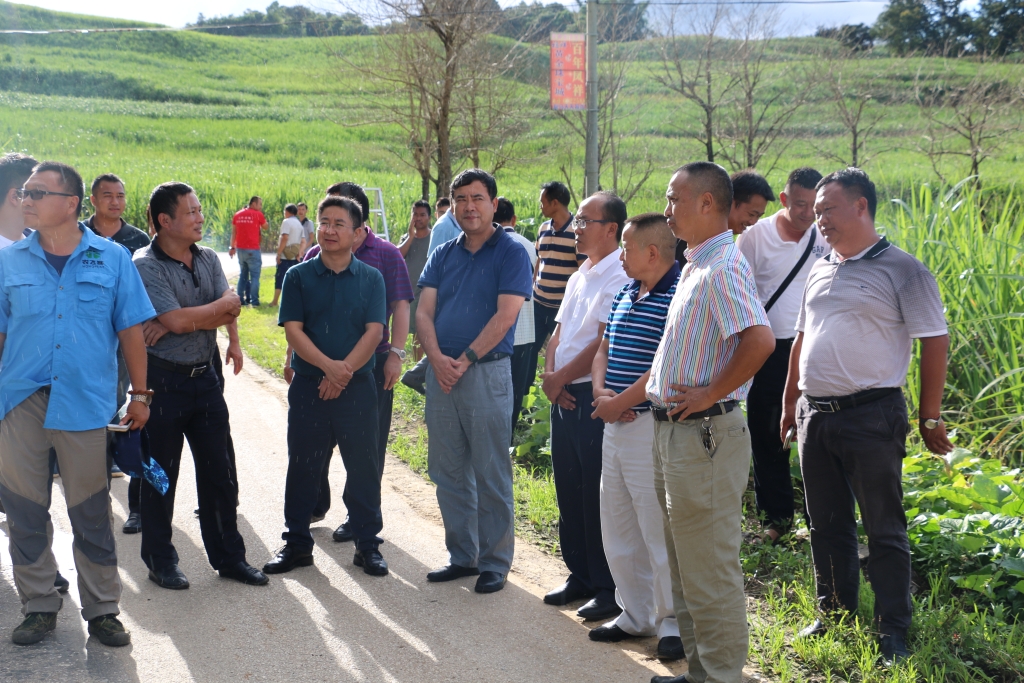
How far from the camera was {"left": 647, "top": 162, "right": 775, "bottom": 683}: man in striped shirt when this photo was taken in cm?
349

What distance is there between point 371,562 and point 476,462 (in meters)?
0.84

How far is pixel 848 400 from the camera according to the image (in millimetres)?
3967

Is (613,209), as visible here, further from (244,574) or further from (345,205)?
(244,574)

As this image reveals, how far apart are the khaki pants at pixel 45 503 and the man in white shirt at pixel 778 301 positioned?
3.64m

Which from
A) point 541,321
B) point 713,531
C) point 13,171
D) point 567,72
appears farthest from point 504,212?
point 713,531

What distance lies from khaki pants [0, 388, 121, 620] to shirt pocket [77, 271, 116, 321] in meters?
0.43

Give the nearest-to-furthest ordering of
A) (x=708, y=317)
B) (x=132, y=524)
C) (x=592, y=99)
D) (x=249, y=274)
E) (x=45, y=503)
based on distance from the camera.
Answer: (x=708, y=317), (x=45, y=503), (x=132, y=524), (x=592, y=99), (x=249, y=274)

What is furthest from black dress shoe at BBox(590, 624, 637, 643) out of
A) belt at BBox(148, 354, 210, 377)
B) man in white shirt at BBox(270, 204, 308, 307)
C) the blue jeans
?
the blue jeans

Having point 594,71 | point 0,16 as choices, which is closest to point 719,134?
point 594,71

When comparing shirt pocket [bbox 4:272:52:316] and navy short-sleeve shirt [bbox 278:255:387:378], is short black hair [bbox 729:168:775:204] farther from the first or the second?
shirt pocket [bbox 4:272:52:316]

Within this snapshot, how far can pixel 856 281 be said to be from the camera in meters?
3.97

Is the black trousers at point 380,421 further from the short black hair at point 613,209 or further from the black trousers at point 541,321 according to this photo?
the black trousers at point 541,321

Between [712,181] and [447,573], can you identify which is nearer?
[712,181]

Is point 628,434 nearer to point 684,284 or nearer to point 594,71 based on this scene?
point 684,284
